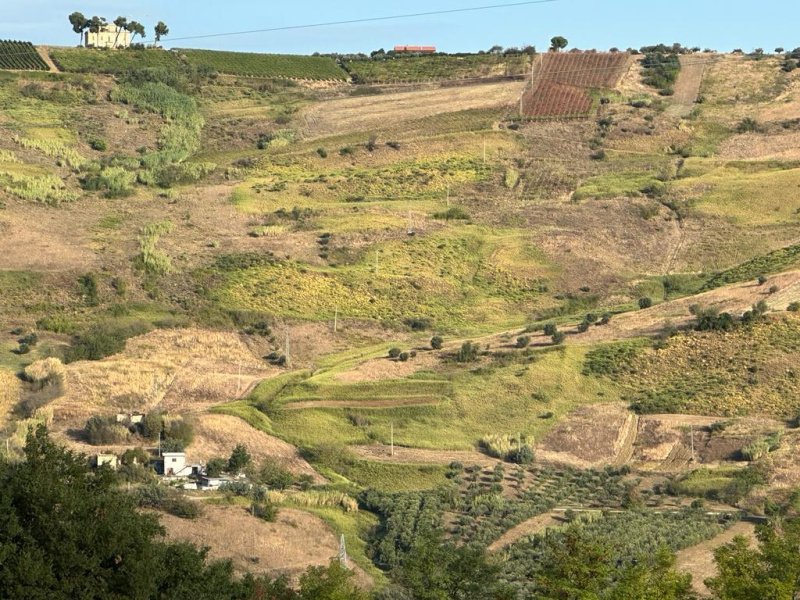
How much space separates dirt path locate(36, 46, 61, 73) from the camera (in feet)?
454

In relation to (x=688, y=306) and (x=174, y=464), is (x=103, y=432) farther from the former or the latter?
(x=688, y=306)

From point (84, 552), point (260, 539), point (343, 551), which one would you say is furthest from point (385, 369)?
point (84, 552)

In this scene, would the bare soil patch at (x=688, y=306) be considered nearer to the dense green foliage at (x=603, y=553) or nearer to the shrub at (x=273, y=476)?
the shrub at (x=273, y=476)

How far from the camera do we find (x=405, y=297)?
97375 mm

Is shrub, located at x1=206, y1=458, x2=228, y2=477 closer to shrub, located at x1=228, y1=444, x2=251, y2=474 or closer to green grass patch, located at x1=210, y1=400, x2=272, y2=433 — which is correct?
shrub, located at x1=228, y1=444, x2=251, y2=474

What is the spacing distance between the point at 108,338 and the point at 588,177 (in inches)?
1668

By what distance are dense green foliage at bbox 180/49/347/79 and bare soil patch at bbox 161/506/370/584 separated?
8556cm

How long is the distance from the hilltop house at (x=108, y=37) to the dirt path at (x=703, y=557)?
3796 inches

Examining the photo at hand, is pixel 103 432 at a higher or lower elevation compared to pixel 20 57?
lower

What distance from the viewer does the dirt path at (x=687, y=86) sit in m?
131

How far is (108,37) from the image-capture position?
15338cm

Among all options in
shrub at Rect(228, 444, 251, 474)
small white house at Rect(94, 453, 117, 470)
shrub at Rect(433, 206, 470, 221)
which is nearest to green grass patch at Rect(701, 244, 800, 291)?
shrub at Rect(433, 206, 470, 221)

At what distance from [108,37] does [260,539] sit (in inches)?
3825

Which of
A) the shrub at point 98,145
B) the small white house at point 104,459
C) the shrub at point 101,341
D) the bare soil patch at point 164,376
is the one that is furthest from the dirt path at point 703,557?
the shrub at point 98,145
